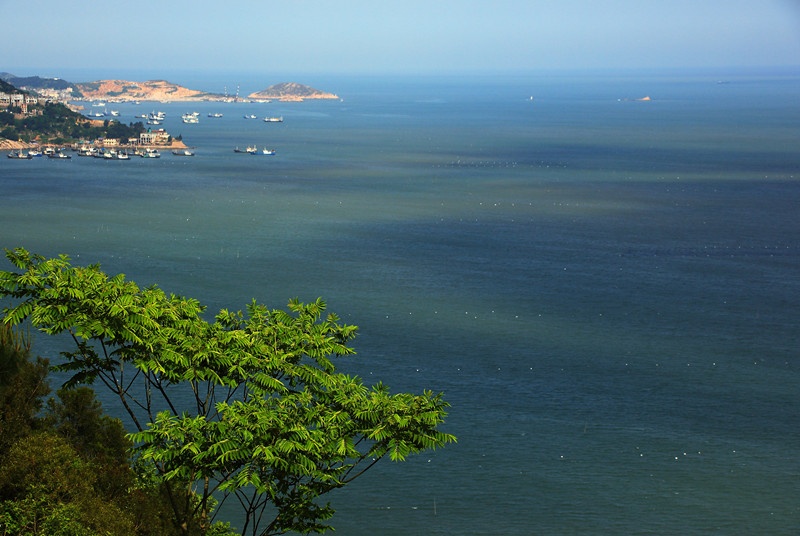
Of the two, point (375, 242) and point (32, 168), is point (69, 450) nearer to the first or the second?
point (375, 242)

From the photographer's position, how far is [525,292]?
48.2 m

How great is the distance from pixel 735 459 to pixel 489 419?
709cm

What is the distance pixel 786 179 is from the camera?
298 ft

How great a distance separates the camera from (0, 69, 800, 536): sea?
26594 millimetres

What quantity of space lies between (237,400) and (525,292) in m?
35.7

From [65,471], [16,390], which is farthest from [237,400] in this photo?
[16,390]

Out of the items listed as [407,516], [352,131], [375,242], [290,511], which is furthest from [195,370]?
[352,131]

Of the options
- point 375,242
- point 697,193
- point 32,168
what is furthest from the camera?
point 32,168

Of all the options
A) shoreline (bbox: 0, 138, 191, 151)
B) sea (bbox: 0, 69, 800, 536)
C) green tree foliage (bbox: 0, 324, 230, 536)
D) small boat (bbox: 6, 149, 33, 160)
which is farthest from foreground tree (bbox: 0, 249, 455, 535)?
shoreline (bbox: 0, 138, 191, 151)

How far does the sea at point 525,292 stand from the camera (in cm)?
2659

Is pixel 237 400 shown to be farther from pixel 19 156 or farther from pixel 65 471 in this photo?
pixel 19 156

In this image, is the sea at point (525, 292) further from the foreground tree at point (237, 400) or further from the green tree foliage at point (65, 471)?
the foreground tree at point (237, 400)

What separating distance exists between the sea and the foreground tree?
11205 mm

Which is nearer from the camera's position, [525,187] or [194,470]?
[194,470]
